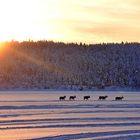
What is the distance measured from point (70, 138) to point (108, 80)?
91.5 metres

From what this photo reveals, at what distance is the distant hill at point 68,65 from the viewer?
10444cm

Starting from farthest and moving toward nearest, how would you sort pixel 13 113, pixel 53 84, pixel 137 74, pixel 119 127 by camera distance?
pixel 137 74, pixel 53 84, pixel 13 113, pixel 119 127

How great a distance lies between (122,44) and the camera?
547ft

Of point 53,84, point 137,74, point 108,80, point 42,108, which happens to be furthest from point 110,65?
point 42,108

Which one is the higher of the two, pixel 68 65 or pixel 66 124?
pixel 68 65

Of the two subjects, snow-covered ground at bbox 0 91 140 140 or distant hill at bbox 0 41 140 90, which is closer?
snow-covered ground at bbox 0 91 140 140

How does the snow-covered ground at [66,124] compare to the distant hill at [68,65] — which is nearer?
the snow-covered ground at [66,124]

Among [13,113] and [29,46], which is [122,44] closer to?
[29,46]

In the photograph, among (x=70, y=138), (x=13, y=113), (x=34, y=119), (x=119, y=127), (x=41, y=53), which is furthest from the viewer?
(x=41, y=53)

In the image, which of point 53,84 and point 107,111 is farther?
point 53,84

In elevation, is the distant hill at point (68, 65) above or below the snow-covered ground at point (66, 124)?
→ above

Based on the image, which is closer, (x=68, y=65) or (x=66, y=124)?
(x=66, y=124)

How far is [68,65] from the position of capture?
139 meters

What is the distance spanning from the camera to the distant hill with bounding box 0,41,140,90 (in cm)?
10444
